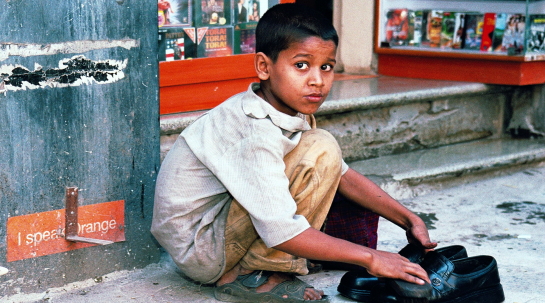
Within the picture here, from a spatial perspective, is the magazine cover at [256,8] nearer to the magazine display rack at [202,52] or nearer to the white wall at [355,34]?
the magazine display rack at [202,52]

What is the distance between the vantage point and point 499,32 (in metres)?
4.81

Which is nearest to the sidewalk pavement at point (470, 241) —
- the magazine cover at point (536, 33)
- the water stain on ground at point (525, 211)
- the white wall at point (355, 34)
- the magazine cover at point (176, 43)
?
the water stain on ground at point (525, 211)

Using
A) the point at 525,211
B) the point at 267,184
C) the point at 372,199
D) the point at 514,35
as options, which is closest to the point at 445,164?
the point at 525,211

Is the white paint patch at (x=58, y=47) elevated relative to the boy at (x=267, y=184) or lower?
elevated

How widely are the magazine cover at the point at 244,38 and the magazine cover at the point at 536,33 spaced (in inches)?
71.9

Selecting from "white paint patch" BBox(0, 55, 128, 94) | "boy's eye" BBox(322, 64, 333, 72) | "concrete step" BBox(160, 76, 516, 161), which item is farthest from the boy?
"concrete step" BBox(160, 76, 516, 161)

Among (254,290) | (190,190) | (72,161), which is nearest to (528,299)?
(254,290)

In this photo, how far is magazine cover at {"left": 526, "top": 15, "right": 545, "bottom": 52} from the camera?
4648 mm

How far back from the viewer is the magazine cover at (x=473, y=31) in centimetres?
491

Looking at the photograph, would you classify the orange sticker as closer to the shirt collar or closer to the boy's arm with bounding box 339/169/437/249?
the shirt collar

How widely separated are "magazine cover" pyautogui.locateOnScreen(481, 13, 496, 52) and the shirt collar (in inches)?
111

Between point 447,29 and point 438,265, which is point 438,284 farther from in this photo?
point 447,29

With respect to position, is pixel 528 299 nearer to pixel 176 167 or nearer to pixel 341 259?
pixel 341 259

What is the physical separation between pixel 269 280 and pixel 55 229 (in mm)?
742
